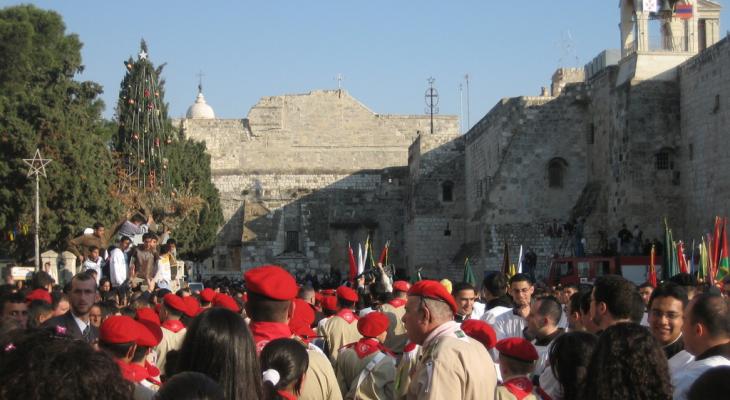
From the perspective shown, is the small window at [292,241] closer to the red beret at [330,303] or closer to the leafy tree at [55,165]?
the leafy tree at [55,165]

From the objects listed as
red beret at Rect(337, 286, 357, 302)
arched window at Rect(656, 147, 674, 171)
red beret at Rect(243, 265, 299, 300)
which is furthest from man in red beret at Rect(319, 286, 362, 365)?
arched window at Rect(656, 147, 674, 171)

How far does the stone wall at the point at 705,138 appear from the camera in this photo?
27203 mm

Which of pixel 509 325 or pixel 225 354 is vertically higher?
pixel 225 354

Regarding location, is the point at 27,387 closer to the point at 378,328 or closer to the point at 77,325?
the point at 378,328

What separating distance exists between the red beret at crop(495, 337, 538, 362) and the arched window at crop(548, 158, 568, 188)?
2967 centimetres

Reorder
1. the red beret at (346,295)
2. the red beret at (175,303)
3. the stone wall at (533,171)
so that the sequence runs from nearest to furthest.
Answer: the red beret at (175,303) < the red beret at (346,295) < the stone wall at (533,171)

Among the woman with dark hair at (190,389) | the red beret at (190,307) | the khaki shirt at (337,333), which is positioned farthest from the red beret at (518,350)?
the red beret at (190,307)

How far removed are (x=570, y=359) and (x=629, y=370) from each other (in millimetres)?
1205

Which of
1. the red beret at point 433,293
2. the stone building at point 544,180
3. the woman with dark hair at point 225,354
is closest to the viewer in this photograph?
the woman with dark hair at point 225,354

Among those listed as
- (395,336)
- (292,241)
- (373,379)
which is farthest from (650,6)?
(373,379)

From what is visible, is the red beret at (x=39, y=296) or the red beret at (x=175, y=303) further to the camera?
the red beret at (x=39, y=296)

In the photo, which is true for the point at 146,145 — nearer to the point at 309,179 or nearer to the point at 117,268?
the point at 309,179

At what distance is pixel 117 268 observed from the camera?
1384cm

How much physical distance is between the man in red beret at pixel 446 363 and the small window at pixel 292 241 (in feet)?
144
